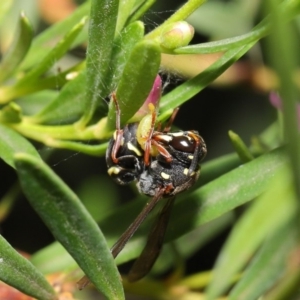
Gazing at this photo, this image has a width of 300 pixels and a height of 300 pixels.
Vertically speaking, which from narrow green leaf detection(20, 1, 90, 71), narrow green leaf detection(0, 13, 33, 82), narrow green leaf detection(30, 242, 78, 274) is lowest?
narrow green leaf detection(30, 242, 78, 274)

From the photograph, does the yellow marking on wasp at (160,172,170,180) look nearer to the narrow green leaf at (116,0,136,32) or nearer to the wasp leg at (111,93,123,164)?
the wasp leg at (111,93,123,164)

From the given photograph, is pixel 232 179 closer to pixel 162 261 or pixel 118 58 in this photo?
pixel 118 58

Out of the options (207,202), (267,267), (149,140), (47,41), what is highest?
Result: (47,41)

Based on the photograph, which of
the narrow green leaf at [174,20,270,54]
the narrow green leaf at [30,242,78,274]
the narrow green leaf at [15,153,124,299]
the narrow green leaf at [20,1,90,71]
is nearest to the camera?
the narrow green leaf at [15,153,124,299]

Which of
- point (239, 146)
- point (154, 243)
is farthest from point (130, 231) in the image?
point (239, 146)

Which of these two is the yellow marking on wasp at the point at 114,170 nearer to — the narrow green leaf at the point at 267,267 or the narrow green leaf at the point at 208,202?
the narrow green leaf at the point at 208,202

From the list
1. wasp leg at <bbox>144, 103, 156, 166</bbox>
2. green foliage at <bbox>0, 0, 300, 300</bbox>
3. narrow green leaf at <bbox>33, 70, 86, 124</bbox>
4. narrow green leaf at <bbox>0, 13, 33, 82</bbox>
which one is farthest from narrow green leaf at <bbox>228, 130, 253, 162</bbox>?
narrow green leaf at <bbox>0, 13, 33, 82</bbox>

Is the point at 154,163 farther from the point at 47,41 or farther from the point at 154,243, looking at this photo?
the point at 47,41
